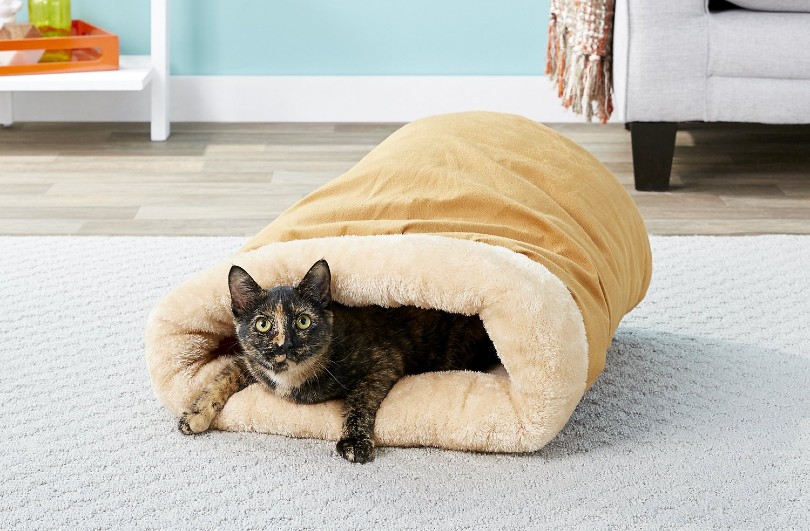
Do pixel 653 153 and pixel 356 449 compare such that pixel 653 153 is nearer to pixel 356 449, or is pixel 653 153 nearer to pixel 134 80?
pixel 134 80

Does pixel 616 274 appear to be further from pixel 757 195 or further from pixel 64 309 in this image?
pixel 757 195

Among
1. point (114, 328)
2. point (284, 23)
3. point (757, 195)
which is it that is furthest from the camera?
point (284, 23)

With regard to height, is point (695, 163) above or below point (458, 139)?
below

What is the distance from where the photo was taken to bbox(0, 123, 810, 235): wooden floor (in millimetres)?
2627

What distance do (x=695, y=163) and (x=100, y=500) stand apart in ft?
7.60

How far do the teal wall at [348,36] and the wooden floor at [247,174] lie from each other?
0.23 metres

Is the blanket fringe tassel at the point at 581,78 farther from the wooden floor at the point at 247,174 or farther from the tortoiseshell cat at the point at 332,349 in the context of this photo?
the tortoiseshell cat at the point at 332,349

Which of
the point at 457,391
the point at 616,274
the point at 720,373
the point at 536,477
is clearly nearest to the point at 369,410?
the point at 457,391

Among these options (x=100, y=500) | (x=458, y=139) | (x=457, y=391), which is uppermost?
(x=458, y=139)

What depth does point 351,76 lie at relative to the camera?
3600 millimetres

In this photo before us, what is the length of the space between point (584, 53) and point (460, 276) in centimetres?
167

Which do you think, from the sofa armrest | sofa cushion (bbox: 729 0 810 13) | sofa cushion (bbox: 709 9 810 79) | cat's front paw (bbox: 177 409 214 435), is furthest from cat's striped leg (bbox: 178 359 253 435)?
sofa cushion (bbox: 729 0 810 13)

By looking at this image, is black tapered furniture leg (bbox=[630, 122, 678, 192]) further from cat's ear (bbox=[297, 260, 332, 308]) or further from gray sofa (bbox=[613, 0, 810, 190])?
cat's ear (bbox=[297, 260, 332, 308])

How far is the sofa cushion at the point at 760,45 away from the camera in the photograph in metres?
2.68
